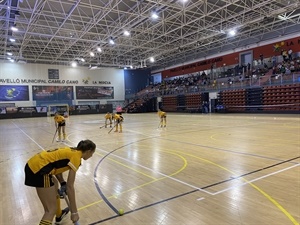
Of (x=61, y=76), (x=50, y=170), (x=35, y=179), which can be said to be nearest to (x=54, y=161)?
(x=50, y=170)

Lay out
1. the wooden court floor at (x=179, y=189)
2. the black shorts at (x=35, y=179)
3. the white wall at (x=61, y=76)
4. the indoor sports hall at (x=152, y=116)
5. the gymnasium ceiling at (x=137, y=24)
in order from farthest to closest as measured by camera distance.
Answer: the white wall at (x=61, y=76) → the gymnasium ceiling at (x=137, y=24) → the indoor sports hall at (x=152, y=116) → the wooden court floor at (x=179, y=189) → the black shorts at (x=35, y=179)

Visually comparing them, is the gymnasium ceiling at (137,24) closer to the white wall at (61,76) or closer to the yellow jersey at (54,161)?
the white wall at (61,76)

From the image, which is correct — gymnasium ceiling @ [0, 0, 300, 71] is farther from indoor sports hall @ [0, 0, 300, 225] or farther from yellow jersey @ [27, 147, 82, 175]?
yellow jersey @ [27, 147, 82, 175]

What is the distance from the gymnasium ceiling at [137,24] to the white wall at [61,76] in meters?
1.65

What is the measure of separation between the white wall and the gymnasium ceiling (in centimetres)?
165

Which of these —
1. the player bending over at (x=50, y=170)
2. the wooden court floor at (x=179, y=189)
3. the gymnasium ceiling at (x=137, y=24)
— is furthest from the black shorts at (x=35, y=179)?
the gymnasium ceiling at (x=137, y=24)

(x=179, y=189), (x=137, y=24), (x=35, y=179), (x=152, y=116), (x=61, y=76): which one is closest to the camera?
(x=35, y=179)

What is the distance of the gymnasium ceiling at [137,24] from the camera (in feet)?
62.3

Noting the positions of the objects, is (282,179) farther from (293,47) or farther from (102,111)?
(102,111)

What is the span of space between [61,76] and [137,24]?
22035mm

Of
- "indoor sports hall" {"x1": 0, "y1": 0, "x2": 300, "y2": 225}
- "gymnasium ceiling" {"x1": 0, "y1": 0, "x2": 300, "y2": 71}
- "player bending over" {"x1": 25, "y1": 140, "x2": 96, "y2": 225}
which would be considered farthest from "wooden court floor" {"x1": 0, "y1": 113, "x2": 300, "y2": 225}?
"gymnasium ceiling" {"x1": 0, "y1": 0, "x2": 300, "y2": 71}

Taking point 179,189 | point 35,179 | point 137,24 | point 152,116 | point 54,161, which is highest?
point 137,24

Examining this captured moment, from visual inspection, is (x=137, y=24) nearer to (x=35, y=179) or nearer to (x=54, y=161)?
(x=54, y=161)

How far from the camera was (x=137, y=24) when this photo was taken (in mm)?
23297
